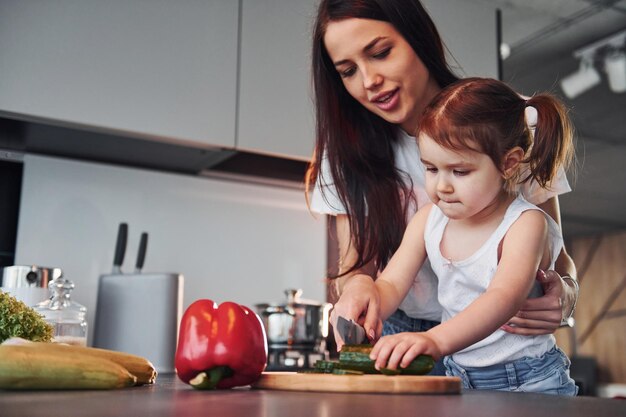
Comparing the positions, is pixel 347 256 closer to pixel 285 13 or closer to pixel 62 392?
pixel 62 392

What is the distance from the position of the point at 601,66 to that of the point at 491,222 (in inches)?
145

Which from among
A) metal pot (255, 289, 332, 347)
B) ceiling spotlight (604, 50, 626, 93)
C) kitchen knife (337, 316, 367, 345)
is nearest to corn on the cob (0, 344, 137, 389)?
kitchen knife (337, 316, 367, 345)

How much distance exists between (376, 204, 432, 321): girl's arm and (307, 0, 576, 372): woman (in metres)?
0.05

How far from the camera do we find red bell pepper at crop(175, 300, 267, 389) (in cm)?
88

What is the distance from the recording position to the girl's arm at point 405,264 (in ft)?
4.11

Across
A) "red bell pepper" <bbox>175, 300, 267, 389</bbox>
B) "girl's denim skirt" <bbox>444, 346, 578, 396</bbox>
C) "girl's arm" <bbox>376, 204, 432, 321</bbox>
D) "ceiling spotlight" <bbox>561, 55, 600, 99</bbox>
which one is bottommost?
"girl's denim skirt" <bbox>444, 346, 578, 396</bbox>

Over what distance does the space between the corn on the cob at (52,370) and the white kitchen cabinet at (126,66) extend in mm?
1410

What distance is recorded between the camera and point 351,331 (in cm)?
110

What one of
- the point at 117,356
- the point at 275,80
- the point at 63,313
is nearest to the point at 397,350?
the point at 117,356

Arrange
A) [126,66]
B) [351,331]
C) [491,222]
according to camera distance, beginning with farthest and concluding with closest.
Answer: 1. [126,66]
2. [491,222]
3. [351,331]

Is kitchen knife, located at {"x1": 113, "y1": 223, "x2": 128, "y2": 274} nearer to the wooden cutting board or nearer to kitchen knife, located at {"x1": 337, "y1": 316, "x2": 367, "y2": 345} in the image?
kitchen knife, located at {"x1": 337, "y1": 316, "x2": 367, "y2": 345}

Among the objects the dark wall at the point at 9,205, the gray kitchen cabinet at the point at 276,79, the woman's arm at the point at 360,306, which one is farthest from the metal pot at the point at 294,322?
the woman's arm at the point at 360,306

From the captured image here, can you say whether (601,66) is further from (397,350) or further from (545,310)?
(397,350)

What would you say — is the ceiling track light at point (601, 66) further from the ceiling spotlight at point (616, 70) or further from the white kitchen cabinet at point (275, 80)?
the white kitchen cabinet at point (275, 80)
